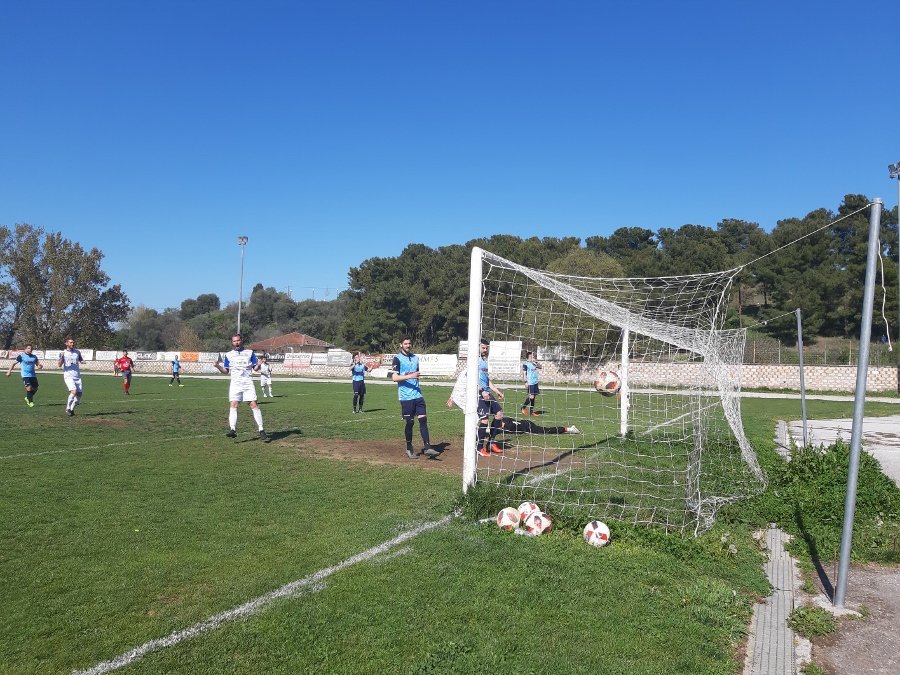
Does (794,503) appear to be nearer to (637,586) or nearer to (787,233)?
(637,586)

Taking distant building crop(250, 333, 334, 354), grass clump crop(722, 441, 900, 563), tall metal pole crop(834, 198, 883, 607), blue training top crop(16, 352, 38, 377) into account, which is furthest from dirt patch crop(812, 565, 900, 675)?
distant building crop(250, 333, 334, 354)

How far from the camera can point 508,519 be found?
600 centimetres

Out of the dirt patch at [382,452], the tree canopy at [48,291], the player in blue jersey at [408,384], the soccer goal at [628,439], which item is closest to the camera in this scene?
the soccer goal at [628,439]

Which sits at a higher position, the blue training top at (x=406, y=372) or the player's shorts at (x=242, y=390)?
the blue training top at (x=406, y=372)

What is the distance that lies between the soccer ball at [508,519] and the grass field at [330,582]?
0.11 m

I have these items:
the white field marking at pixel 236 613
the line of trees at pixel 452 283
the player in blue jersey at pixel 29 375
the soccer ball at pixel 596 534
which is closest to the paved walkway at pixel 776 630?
the soccer ball at pixel 596 534

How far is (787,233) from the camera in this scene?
45.1 meters

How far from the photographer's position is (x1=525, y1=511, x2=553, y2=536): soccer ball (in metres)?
5.85

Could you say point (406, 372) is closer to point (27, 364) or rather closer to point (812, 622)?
point (812, 622)

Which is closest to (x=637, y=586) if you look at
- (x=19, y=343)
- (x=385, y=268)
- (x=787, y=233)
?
Result: (x=787, y=233)

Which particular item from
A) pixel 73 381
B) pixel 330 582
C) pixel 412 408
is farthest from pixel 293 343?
pixel 330 582

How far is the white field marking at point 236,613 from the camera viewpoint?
333 cm

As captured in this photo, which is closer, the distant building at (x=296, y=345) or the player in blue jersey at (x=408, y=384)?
the player in blue jersey at (x=408, y=384)

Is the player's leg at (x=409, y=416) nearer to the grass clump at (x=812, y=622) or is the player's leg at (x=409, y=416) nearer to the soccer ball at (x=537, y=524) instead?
the soccer ball at (x=537, y=524)
